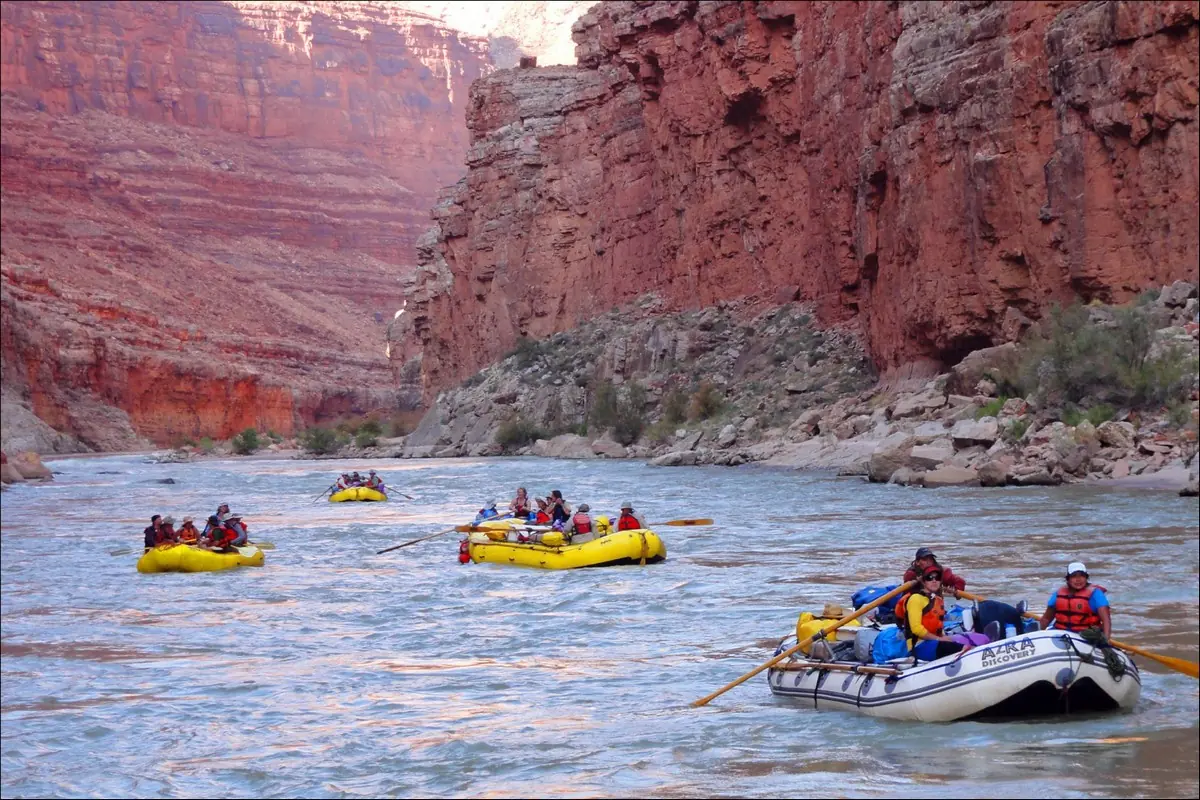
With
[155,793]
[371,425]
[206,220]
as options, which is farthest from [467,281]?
[206,220]

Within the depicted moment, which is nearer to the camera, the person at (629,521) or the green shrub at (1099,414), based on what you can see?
the person at (629,521)

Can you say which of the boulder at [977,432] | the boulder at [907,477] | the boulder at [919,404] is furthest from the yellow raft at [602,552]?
the boulder at [919,404]

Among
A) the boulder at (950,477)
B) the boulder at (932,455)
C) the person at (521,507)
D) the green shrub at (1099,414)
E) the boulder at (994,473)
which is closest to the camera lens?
the person at (521,507)

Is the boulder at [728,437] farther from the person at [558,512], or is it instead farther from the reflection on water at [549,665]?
the person at [558,512]

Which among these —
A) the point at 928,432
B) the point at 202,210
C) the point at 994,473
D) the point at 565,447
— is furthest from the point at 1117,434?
the point at 202,210

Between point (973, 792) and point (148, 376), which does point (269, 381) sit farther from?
point (973, 792)

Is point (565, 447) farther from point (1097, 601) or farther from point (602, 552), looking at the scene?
point (1097, 601)

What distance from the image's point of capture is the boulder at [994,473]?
1108 inches

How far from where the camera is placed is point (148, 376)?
102562mm

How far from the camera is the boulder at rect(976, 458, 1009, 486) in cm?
2814

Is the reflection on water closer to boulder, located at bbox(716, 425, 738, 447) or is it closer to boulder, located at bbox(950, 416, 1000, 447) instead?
boulder, located at bbox(950, 416, 1000, 447)

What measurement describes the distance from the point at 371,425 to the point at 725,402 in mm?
36264

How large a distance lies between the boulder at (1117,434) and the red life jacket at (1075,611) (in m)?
16.7

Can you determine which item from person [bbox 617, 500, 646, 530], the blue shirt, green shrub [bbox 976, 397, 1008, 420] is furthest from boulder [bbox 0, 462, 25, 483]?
the blue shirt
